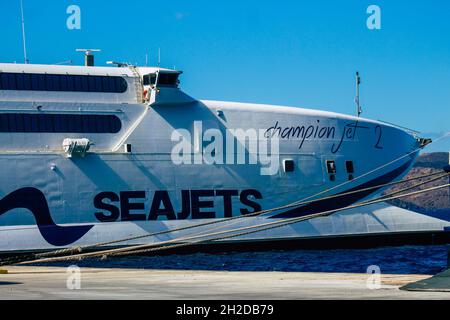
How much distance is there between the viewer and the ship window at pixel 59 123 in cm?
3127

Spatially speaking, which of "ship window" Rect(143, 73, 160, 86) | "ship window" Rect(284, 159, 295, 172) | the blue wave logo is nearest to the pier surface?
the blue wave logo

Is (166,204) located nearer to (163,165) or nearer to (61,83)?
(163,165)

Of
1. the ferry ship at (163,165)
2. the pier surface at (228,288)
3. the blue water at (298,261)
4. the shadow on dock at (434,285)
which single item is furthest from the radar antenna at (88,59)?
the shadow on dock at (434,285)

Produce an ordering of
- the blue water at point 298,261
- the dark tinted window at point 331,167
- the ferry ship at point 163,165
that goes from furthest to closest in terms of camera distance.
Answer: the dark tinted window at point 331,167, the blue water at point 298,261, the ferry ship at point 163,165

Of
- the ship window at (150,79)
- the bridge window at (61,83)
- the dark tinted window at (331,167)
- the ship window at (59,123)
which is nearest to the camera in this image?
the ship window at (59,123)

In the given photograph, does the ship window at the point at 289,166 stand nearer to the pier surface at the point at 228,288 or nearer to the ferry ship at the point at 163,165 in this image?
the ferry ship at the point at 163,165

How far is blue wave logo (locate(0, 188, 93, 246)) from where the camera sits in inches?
1190

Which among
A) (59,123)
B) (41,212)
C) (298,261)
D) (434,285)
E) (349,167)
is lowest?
(298,261)

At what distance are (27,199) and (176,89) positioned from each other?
7.54 meters

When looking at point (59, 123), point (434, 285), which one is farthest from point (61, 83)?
point (434, 285)

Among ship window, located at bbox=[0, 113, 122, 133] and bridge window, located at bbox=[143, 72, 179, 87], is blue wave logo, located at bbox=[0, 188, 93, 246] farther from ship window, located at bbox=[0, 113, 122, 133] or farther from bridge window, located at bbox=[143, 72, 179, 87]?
bridge window, located at bbox=[143, 72, 179, 87]

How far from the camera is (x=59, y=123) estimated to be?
32.0 metres

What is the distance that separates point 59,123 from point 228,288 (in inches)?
760

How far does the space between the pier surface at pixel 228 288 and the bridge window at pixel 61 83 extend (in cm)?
1492
